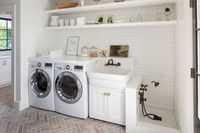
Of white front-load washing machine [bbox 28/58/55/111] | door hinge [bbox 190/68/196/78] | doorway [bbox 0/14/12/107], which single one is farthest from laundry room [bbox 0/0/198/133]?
doorway [bbox 0/14/12/107]

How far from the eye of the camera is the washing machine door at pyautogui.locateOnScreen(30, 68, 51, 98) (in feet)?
10.7

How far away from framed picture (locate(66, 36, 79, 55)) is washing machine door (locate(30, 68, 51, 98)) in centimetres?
92

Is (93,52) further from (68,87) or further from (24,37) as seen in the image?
(24,37)

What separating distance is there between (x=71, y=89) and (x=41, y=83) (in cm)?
80

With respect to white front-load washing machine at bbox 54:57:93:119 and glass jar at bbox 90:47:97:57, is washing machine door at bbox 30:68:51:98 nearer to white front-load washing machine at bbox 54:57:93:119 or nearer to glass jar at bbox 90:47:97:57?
white front-load washing machine at bbox 54:57:93:119

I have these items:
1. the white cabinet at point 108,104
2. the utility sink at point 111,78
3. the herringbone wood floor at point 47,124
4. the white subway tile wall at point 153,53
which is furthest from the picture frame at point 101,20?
the herringbone wood floor at point 47,124

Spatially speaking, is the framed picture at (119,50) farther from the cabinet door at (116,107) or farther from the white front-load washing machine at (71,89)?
the cabinet door at (116,107)

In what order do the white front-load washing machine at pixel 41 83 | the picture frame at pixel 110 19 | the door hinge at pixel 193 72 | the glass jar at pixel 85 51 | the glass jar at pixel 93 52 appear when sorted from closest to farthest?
the door hinge at pixel 193 72 < the white front-load washing machine at pixel 41 83 < the picture frame at pixel 110 19 < the glass jar at pixel 93 52 < the glass jar at pixel 85 51

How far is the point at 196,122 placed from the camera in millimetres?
1802

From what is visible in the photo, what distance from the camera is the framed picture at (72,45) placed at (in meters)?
3.90

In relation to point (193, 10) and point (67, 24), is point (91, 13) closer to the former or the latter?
point (67, 24)

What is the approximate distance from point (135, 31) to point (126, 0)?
62 cm

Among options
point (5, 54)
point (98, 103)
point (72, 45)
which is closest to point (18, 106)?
point (98, 103)

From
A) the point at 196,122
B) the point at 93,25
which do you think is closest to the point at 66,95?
the point at 93,25
